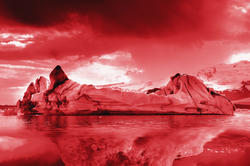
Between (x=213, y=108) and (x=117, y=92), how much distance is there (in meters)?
7.24

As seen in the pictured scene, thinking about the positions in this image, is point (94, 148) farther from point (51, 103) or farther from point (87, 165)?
point (51, 103)

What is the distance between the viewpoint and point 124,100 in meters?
12.5

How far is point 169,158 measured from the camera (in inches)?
114

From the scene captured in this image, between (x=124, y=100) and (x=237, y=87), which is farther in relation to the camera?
(x=237, y=87)

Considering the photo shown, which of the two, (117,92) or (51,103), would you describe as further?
(51,103)

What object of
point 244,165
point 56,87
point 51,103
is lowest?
point 244,165

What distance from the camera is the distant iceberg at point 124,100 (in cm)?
1255

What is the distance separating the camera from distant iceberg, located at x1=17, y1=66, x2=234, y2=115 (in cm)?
1255

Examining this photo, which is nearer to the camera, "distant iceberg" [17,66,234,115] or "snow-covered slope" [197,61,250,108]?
"distant iceberg" [17,66,234,115]

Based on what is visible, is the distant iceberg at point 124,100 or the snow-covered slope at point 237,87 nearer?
the distant iceberg at point 124,100

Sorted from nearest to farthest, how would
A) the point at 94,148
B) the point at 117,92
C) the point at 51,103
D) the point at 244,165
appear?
the point at 244,165 → the point at 94,148 → the point at 117,92 → the point at 51,103

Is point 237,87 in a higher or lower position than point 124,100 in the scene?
higher

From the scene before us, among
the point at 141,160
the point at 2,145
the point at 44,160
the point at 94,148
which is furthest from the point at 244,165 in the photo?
the point at 2,145

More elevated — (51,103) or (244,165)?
(51,103)
